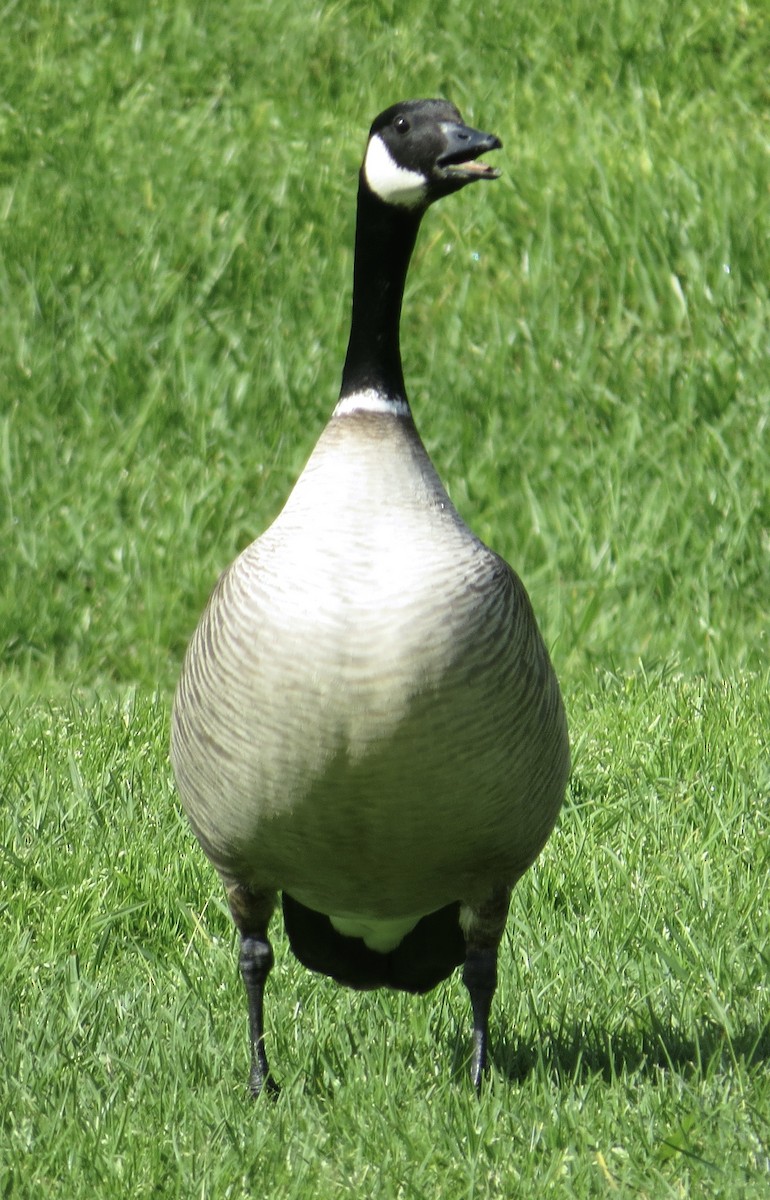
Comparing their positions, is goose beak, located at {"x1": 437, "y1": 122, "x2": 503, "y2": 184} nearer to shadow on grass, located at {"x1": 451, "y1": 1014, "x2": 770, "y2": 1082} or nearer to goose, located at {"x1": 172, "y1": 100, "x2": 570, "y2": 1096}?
goose, located at {"x1": 172, "y1": 100, "x2": 570, "y2": 1096}

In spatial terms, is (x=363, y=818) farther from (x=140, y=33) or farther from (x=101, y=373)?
(x=140, y=33)

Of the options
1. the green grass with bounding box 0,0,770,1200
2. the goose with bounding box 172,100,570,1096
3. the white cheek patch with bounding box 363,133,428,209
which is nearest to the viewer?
the goose with bounding box 172,100,570,1096

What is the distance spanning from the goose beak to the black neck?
0.55 feet

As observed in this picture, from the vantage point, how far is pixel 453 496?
7.75 meters

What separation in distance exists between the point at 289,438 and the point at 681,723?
333 centimetres

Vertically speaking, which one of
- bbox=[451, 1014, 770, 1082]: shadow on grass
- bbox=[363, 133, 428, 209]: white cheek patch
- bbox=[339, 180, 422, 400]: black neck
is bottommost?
bbox=[451, 1014, 770, 1082]: shadow on grass

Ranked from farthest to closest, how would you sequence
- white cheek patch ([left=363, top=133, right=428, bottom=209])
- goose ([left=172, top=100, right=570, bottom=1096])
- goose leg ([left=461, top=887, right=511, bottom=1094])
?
goose leg ([left=461, top=887, right=511, bottom=1094])
white cheek patch ([left=363, top=133, right=428, bottom=209])
goose ([left=172, top=100, right=570, bottom=1096])

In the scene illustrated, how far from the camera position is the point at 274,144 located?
9.48 m

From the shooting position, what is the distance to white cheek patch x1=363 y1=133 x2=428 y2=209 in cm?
352

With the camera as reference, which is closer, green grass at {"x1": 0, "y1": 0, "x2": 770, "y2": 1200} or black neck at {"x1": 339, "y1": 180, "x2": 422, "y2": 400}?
green grass at {"x1": 0, "y1": 0, "x2": 770, "y2": 1200}

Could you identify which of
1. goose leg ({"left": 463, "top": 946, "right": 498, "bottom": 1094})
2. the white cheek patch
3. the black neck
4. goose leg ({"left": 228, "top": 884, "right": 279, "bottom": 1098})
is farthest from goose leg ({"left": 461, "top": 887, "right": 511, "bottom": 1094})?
the white cheek patch

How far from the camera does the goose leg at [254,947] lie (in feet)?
12.1

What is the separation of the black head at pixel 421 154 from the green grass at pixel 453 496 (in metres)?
1.84

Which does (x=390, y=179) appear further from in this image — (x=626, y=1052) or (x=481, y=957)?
(x=626, y=1052)
